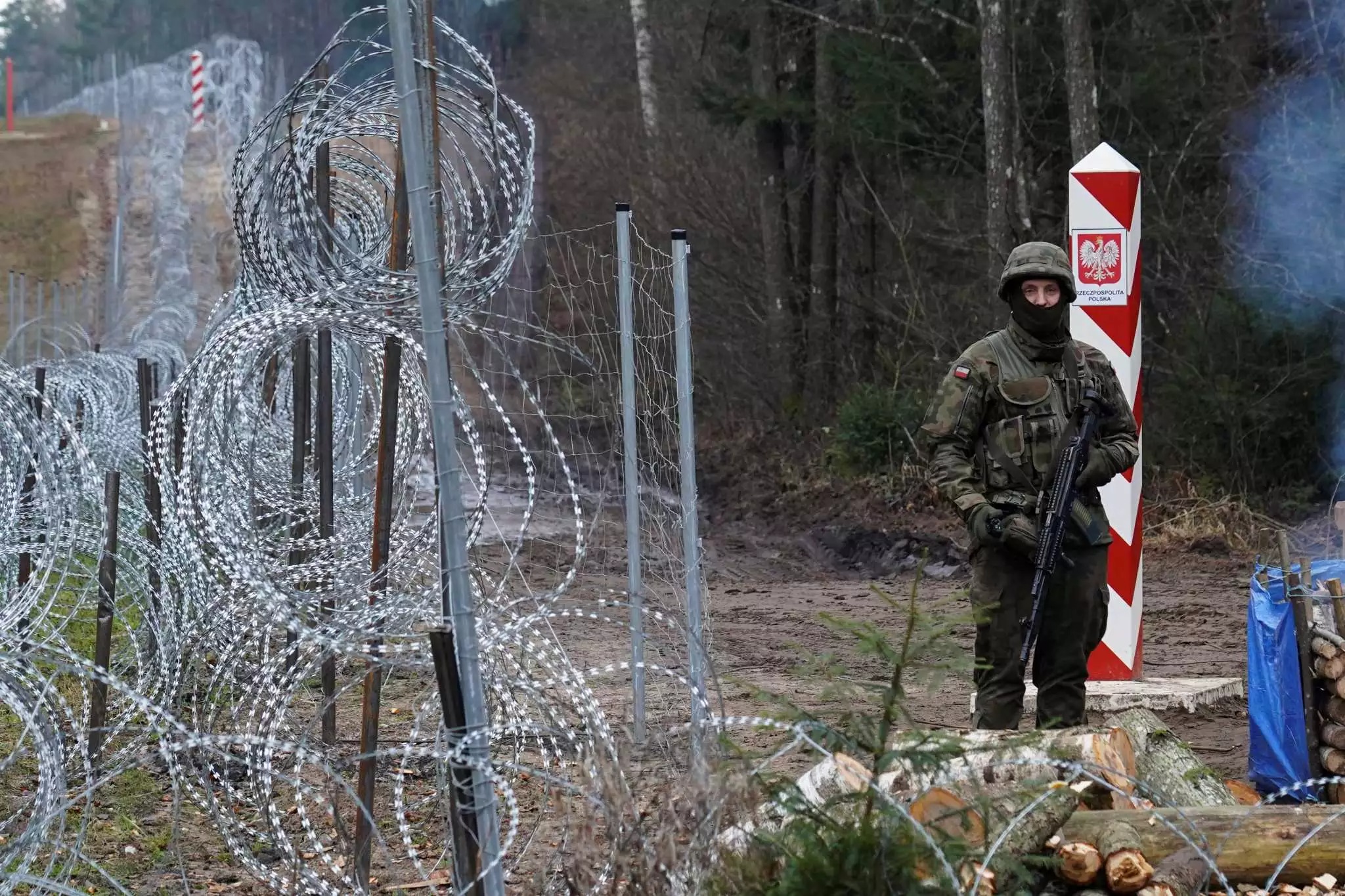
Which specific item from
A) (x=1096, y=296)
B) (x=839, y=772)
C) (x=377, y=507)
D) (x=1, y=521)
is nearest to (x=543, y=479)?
(x=1, y=521)

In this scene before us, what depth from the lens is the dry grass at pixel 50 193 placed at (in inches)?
1690

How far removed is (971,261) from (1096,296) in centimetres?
1211

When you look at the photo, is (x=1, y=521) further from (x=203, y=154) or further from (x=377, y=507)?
(x=203, y=154)

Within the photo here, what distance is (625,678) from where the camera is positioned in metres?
8.63

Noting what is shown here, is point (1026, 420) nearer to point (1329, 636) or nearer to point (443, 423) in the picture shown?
point (1329, 636)

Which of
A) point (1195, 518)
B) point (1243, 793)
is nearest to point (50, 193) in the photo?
point (1195, 518)

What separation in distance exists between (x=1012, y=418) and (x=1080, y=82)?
10062 millimetres

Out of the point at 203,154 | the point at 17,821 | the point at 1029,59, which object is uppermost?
the point at 203,154

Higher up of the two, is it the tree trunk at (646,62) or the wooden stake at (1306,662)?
the tree trunk at (646,62)

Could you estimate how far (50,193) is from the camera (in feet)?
153

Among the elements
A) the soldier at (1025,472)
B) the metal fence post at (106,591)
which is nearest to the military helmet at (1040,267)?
the soldier at (1025,472)

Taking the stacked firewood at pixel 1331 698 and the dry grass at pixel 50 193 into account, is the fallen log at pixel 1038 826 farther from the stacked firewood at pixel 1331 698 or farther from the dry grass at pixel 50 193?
the dry grass at pixel 50 193

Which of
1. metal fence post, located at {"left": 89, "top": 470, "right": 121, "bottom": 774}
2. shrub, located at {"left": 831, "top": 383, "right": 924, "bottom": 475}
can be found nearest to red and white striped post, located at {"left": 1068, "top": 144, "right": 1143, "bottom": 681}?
metal fence post, located at {"left": 89, "top": 470, "right": 121, "bottom": 774}

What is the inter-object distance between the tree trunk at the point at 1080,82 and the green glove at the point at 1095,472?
9746mm
